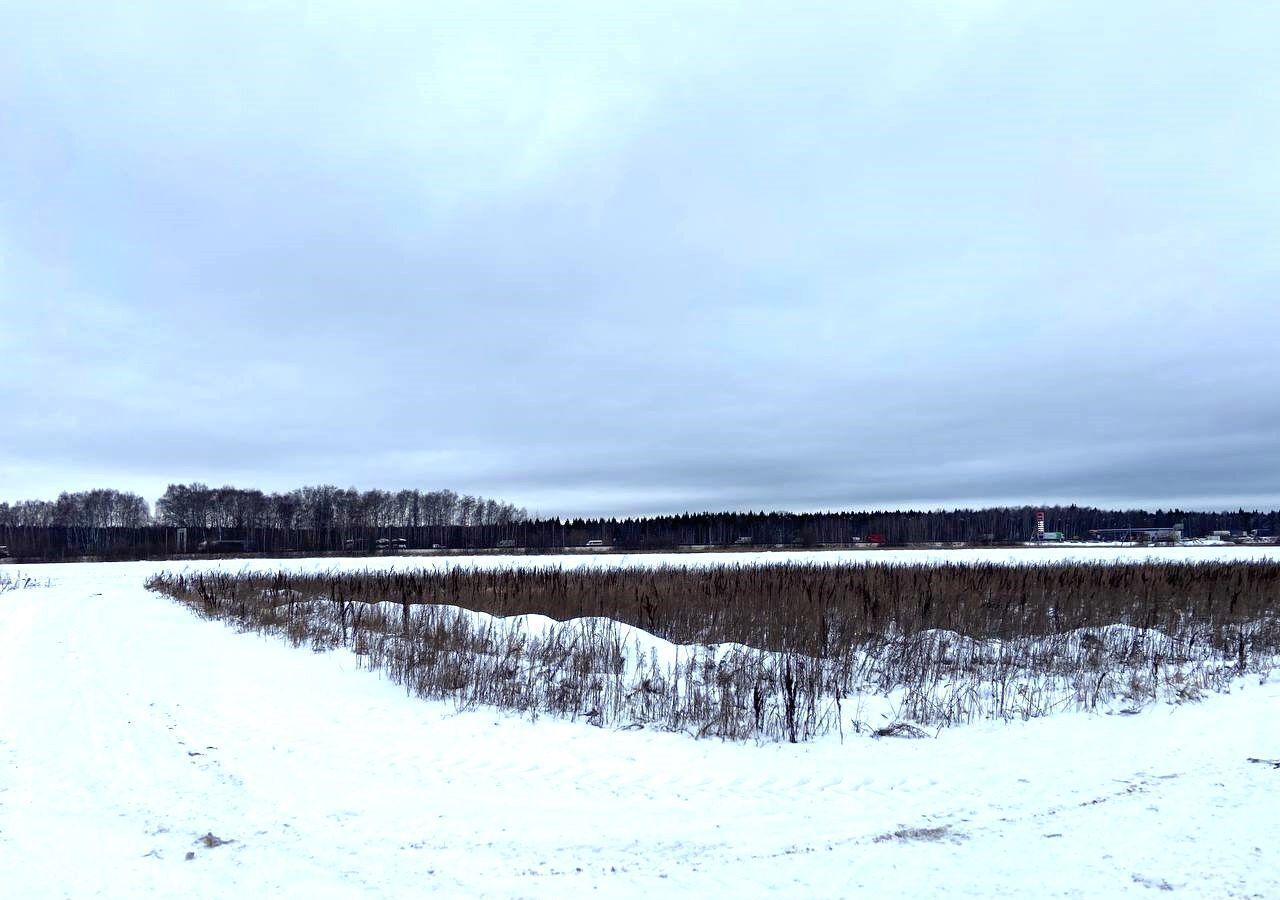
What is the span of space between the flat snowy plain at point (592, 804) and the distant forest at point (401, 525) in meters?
92.3

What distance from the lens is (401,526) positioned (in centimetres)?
12338

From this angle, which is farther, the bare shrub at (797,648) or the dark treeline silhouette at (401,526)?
the dark treeline silhouette at (401,526)

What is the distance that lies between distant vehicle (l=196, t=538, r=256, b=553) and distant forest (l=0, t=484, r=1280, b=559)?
76 centimetres

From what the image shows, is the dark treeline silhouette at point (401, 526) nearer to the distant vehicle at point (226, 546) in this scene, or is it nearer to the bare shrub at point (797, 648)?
the distant vehicle at point (226, 546)

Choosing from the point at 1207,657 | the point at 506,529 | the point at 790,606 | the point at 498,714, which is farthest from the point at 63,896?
the point at 506,529

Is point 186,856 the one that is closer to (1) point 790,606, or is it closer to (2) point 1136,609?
(1) point 790,606

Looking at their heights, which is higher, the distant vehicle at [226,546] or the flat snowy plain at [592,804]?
the flat snowy plain at [592,804]

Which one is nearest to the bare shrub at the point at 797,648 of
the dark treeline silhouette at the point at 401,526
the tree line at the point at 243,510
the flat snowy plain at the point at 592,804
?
the flat snowy plain at the point at 592,804

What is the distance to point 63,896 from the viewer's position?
145 inches

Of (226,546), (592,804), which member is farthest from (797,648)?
(226,546)

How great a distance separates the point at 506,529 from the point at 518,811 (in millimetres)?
117480

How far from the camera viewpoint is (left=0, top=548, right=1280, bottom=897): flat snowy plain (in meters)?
3.95

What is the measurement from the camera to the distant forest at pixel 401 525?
108m

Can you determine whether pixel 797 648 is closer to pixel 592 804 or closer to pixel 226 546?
pixel 592 804
